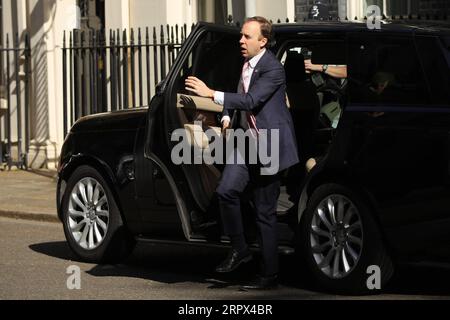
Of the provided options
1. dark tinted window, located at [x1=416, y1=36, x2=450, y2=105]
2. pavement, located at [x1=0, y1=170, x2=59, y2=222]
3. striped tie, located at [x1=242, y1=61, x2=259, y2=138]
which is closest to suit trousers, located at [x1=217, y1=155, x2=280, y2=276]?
striped tie, located at [x1=242, y1=61, x2=259, y2=138]

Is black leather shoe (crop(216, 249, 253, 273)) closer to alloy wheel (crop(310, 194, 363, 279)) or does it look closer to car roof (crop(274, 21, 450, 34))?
alloy wheel (crop(310, 194, 363, 279))

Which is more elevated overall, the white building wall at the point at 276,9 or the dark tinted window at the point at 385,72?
the white building wall at the point at 276,9

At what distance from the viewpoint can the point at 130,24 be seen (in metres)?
18.0

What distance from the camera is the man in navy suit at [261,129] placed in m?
8.45

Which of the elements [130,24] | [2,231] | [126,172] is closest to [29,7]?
[130,24]

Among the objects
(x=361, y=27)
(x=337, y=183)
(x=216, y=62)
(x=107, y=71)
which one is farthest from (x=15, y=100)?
(x=337, y=183)

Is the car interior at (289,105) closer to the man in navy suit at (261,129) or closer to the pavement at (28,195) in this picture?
the man in navy suit at (261,129)

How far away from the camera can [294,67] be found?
9211 millimetres

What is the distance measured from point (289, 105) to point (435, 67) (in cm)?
151

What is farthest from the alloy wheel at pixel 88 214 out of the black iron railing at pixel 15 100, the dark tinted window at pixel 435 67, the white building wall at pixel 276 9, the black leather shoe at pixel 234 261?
the black iron railing at pixel 15 100

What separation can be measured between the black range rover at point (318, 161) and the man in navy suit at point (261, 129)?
0.76 ft

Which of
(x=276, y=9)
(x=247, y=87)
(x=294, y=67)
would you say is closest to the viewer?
(x=247, y=87)

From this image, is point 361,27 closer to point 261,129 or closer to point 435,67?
point 435,67

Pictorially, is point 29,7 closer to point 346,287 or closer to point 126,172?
point 126,172
